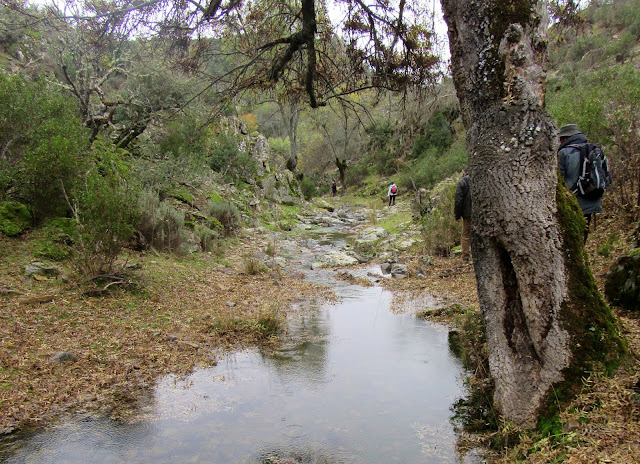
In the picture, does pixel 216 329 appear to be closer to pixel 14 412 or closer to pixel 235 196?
pixel 14 412

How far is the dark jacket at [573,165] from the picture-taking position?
18.9ft

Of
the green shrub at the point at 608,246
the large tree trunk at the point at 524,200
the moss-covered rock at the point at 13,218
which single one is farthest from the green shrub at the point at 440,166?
the large tree trunk at the point at 524,200

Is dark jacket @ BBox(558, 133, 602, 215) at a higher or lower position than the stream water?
higher

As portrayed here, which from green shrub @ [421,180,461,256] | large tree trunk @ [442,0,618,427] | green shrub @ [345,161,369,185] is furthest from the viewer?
green shrub @ [345,161,369,185]

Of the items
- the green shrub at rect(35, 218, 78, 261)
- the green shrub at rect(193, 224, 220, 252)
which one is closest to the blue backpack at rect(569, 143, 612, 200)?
the green shrub at rect(35, 218, 78, 261)

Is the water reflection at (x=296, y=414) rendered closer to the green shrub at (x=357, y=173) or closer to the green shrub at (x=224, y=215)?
the green shrub at (x=224, y=215)

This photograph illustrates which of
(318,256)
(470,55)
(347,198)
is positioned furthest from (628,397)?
(347,198)

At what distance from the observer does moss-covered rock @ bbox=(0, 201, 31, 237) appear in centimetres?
732

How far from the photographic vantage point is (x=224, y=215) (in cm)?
1398

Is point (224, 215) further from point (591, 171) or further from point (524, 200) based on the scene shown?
point (524, 200)

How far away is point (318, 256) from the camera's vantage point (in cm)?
1307

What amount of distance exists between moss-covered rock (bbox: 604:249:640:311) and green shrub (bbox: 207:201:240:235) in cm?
1061

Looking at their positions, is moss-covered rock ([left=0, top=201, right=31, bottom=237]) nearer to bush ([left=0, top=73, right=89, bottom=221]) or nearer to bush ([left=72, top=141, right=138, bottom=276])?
bush ([left=0, top=73, right=89, bottom=221])

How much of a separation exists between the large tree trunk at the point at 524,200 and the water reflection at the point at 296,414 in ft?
3.29
